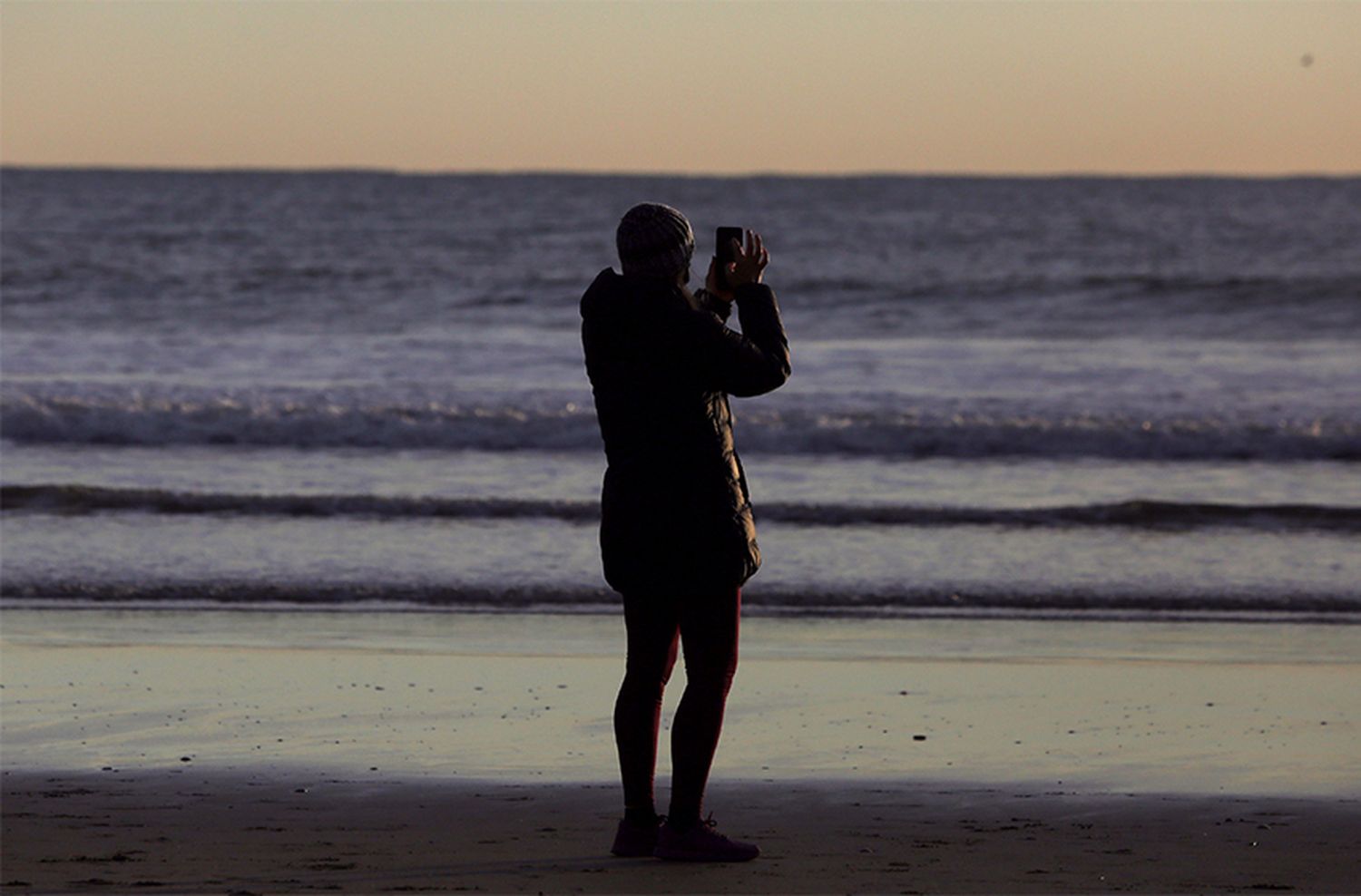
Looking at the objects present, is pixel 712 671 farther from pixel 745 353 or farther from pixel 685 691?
pixel 745 353

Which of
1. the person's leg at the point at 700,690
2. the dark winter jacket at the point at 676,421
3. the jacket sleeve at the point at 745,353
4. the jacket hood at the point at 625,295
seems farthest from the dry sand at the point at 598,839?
the jacket hood at the point at 625,295

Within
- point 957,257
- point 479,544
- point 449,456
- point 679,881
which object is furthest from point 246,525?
point 957,257

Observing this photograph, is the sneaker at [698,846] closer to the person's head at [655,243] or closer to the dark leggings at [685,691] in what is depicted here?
the dark leggings at [685,691]

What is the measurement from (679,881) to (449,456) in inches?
416

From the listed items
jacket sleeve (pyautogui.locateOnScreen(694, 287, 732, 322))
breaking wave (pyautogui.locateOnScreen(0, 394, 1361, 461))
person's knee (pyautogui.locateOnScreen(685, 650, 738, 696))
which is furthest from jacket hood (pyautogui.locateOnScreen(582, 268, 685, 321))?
breaking wave (pyautogui.locateOnScreen(0, 394, 1361, 461))

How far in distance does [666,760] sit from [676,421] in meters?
1.87

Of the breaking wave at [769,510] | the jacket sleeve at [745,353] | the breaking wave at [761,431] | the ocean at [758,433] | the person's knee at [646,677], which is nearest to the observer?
the jacket sleeve at [745,353]

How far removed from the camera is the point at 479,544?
1011 cm

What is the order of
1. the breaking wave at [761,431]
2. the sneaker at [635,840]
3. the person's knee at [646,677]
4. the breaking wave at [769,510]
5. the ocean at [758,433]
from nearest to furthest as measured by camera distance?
the person's knee at [646,677]
the sneaker at [635,840]
the ocean at [758,433]
the breaking wave at [769,510]
the breaking wave at [761,431]

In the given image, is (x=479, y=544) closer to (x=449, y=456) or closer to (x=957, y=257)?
(x=449, y=456)

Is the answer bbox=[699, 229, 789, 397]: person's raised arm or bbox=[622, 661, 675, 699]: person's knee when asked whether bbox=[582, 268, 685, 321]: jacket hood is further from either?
bbox=[622, 661, 675, 699]: person's knee

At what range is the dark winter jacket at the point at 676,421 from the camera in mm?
4109

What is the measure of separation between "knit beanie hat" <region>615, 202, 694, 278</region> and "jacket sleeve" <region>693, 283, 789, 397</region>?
14 cm

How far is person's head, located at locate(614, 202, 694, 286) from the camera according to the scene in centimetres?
414
